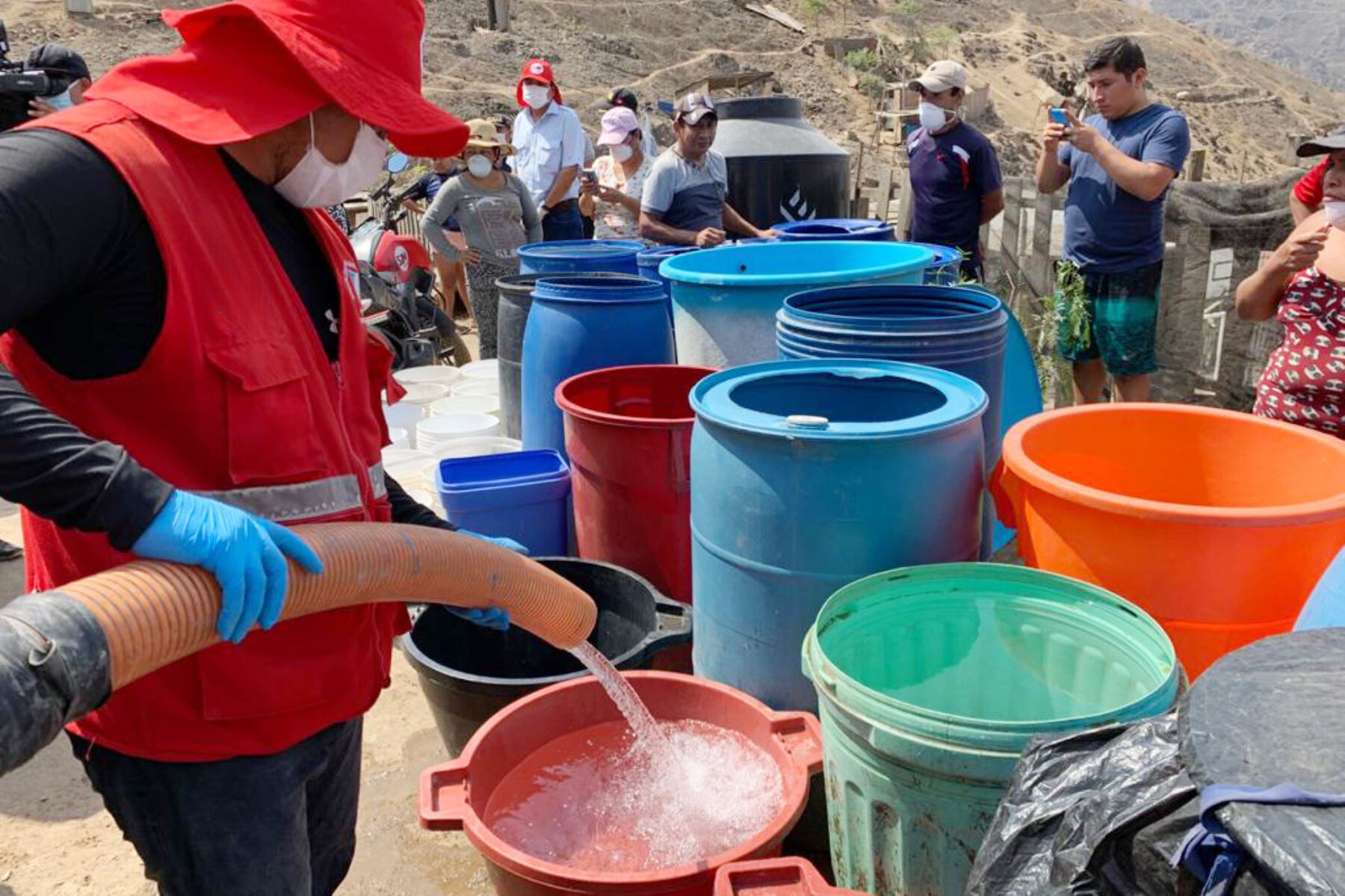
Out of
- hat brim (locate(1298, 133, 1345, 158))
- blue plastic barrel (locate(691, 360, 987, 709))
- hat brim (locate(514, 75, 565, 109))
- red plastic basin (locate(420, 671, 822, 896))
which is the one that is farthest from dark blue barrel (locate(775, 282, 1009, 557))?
hat brim (locate(514, 75, 565, 109))

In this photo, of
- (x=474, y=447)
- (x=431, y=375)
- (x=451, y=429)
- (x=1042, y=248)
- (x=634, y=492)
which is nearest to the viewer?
(x=634, y=492)

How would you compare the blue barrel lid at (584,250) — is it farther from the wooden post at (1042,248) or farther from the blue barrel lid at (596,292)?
the wooden post at (1042,248)

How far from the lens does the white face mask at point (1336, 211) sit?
2582 millimetres

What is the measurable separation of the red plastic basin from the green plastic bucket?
198 millimetres

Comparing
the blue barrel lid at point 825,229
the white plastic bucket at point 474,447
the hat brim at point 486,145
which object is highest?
the hat brim at point 486,145

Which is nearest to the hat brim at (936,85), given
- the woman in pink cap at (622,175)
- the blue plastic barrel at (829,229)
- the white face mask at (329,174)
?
the blue plastic barrel at (829,229)

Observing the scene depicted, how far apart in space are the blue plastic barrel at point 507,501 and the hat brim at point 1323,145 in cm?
250

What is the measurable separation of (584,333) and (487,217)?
116 inches

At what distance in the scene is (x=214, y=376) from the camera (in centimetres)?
132

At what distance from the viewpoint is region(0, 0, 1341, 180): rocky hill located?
81.4ft

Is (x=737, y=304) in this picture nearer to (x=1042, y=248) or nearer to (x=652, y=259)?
(x=652, y=259)

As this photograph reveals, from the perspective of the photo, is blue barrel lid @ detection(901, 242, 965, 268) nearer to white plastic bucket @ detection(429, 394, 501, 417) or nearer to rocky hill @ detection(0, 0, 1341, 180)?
white plastic bucket @ detection(429, 394, 501, 417)

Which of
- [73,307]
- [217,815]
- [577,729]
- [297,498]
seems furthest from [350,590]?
[577,729]

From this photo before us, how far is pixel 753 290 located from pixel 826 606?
1486 millimetres
